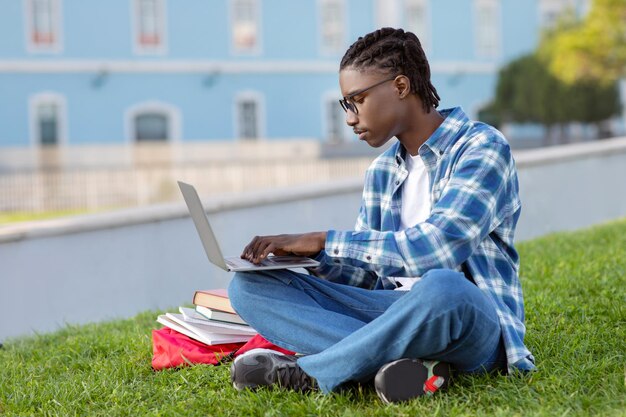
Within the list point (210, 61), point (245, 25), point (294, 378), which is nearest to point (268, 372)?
point (294, 378)

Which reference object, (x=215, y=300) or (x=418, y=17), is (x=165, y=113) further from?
(x=215, y=300)

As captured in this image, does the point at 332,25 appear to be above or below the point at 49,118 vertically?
above

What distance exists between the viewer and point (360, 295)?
11.0ft

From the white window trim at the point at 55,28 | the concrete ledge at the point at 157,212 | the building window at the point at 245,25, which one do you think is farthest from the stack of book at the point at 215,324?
the building window at the point at 245,25

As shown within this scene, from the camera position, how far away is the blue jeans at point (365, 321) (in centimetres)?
280

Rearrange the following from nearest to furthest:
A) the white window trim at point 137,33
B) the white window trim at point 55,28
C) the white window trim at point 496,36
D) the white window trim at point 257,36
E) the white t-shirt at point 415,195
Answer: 1. the white t-shirt at point 415,195
2. the white window trim at point 55,28
3. the white window trim at point 137,33
4. the white window trim at point 257,36
5. the white window trim at point 496,36

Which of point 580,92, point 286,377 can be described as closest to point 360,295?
point 286,377

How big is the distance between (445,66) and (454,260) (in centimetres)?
2784

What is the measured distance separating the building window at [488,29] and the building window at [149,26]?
34.7 ft

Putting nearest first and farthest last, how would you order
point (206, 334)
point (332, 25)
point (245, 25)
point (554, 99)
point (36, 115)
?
point (206, 334) → point (36, 115) → point (245, 25) → point (554, 99) → point (332, 25)

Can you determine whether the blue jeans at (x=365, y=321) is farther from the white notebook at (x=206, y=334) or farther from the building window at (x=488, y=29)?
the building window at (x=488, y=29)

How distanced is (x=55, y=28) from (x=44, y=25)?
295 mm

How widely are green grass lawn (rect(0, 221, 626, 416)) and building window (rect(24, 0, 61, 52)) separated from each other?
21.2m

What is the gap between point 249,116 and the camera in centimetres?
2789
